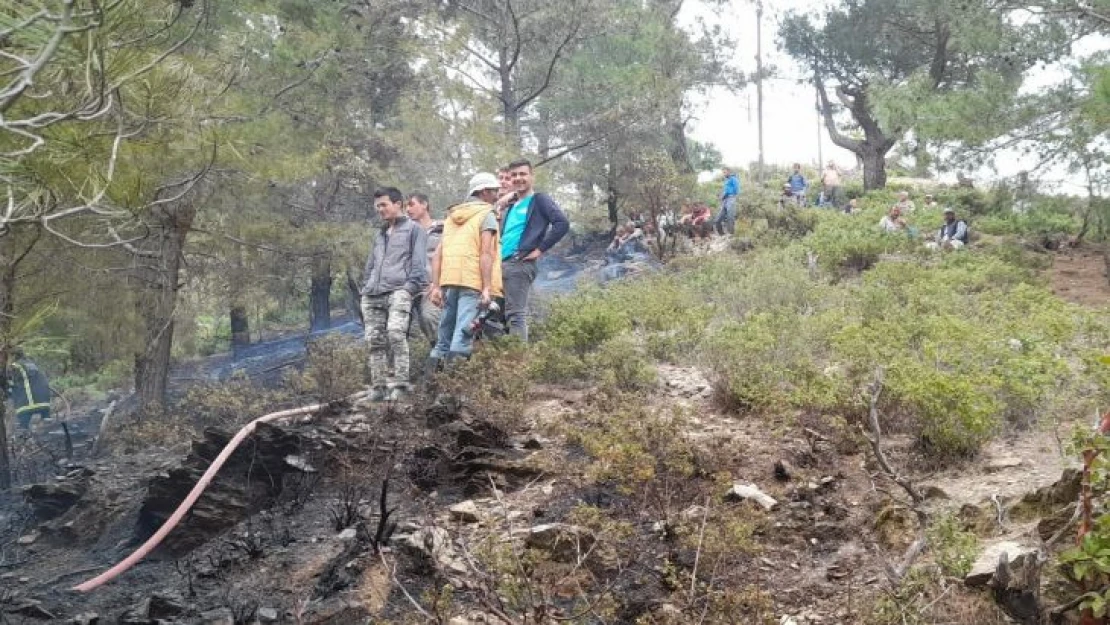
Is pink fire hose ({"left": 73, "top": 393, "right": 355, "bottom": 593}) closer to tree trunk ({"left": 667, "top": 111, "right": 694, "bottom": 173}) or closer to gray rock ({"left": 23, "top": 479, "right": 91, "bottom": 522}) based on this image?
gray rock ({"left": 23, "top": 479, "right": 91, "bottom": 522})

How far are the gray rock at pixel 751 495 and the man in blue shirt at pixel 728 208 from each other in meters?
13.5

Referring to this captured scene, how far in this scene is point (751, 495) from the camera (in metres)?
3.98

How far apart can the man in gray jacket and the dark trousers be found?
0.68 m

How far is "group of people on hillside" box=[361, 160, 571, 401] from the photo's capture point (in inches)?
243

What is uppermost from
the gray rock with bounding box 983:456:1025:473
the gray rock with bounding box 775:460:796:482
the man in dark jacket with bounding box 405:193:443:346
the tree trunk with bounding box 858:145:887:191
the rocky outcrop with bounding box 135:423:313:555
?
the tree trunk with bounding box 858:145:887:191

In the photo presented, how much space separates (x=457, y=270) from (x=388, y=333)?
0.72 meters

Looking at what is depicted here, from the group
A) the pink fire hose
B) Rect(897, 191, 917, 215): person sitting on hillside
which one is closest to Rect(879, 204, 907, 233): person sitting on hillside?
Rect(897, 191, 917, 215): person sitting on hillside

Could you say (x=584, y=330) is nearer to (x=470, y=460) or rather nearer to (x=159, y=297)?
(x=470, y=460)

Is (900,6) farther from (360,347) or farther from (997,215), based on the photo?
(360,347)

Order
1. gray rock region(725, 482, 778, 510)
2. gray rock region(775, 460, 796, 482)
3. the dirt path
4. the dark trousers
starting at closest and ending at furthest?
1. gray rock region(725, 482, 778, 510)
2. gray rock region(775, 460, 796, 482)
3. the dark trousers
4. the dirt path

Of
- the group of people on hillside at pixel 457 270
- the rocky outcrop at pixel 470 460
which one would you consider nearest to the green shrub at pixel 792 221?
the group of people on hillside at pixel 457 270

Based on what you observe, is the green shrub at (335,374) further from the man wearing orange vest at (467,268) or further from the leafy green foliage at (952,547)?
the leafy green foliage at (952,547)

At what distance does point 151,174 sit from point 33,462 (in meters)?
3.76

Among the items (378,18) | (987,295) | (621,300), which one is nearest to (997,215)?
(987,295)
